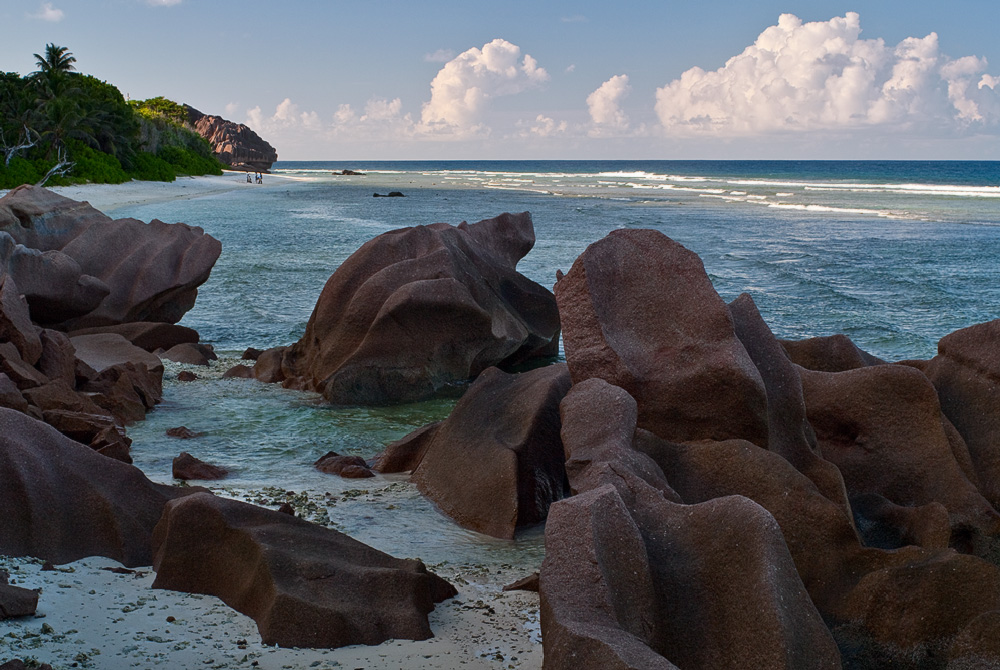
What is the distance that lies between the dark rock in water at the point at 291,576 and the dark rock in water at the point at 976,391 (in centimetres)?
330

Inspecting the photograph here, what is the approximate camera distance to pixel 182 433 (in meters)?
7.82

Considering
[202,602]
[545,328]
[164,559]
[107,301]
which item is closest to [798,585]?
[202,602]

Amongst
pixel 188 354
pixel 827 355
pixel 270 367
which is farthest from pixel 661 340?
pixel 188 354

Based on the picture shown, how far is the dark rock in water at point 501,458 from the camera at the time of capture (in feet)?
19.0

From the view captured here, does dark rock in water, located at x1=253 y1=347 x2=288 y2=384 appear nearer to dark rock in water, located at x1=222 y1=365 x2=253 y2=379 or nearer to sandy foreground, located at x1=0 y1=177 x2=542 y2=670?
dark rock in water, located at x1=222 y1=365 x2=253 y2=379

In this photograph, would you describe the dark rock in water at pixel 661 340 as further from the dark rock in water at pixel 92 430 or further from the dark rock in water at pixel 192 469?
the dark rock in water at pixel 92 430

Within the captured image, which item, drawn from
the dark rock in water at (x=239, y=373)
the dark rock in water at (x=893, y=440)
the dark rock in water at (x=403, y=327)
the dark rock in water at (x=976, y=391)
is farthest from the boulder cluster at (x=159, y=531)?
the dark rock in water at (x=976, y=391)

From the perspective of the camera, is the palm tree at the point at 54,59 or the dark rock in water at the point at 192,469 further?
the palm tree at the point at 54,59

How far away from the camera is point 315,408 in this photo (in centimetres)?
907

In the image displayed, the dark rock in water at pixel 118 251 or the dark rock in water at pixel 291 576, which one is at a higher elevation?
the dark rock in water at pixel 118 251

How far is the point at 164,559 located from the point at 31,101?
1896 inches

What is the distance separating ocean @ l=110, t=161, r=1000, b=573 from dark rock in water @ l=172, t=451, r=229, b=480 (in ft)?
0.64

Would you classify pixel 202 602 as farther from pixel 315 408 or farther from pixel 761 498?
pixel 315 408

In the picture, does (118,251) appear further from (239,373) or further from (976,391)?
(976,391)
